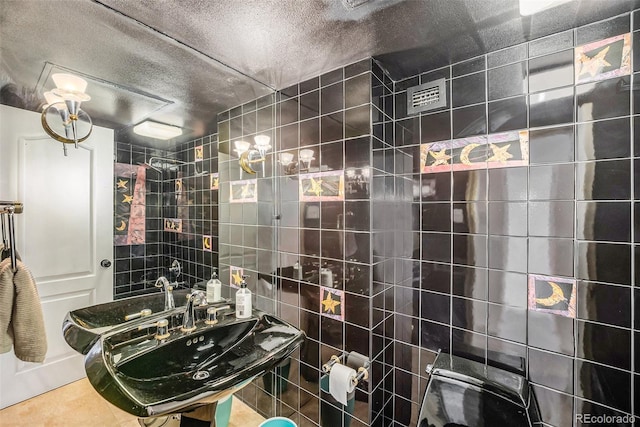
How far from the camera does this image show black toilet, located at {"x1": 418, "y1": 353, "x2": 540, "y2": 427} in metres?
1.06

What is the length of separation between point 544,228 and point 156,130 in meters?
1.91

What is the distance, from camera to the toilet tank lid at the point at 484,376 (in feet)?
3.58

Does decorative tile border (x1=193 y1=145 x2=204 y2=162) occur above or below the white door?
above

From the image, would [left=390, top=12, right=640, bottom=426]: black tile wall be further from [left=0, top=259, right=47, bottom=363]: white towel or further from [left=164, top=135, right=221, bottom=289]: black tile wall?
[left=0, top=259, right=47, bottom=363]: white towel

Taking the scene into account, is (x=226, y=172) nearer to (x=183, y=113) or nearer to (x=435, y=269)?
(x=183, y=113)

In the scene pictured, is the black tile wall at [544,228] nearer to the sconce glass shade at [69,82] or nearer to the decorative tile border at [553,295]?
the decorative tile border at [553,295]

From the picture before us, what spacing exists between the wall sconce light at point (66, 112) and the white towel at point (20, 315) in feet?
1.61

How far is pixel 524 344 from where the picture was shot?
1.20 m

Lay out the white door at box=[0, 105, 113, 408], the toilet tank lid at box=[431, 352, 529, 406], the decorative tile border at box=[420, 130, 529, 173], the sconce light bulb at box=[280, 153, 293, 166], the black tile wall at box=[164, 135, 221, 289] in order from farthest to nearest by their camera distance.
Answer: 1. the sconce light bulb at box=[280, 153, 293, 166]
2. the black tile wall at box=[164, 135, 221, 289]
3. the decorative tile border at box=[420, 130, 529, 173]
4. the toilet tank lid at box=[431, 352, 529, 406]
5. the white door at box=[0, 105, 113, 408]

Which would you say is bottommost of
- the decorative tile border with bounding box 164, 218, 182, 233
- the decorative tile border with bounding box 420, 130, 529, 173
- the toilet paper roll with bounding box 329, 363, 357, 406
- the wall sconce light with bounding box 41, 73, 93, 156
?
the toilet paper roll with bounding box 329, 363, 357, 406

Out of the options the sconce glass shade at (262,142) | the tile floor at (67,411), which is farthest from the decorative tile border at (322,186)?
the tile floor at (67,411)

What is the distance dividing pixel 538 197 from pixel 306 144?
1203 millimetres

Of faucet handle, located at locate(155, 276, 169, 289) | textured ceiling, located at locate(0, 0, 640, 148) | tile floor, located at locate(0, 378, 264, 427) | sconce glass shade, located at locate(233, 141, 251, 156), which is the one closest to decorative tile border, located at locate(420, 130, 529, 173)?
textured ceiling, located at locate(0, 0, 640, 148)

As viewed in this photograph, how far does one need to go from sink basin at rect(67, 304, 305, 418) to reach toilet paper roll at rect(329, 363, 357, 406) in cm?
25
